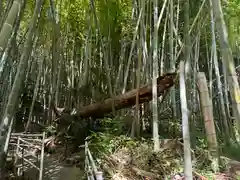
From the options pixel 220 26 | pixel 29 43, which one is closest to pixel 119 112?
pixel 29 43

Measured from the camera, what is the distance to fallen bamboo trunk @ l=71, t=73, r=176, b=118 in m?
4.93

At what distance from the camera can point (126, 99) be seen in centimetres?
591

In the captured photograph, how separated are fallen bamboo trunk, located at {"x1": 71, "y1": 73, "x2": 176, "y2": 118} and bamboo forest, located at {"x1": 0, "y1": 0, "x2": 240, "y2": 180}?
0.02 meters

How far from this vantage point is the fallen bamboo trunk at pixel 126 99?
4933 millimetres

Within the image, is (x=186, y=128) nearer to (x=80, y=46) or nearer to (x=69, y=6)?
(x=69, y=6)

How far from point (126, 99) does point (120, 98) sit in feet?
0.62

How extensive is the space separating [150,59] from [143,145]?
299 centimetres

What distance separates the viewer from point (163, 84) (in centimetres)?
497

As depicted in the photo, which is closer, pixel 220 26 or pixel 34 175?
pixel 220 26

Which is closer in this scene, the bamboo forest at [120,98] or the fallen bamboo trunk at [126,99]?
the bamboo forest at [120,98]

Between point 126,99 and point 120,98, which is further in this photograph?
point 120,98

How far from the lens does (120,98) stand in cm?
606

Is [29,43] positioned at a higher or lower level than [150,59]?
lower

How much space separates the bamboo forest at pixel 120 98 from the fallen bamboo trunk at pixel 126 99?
20 mm
